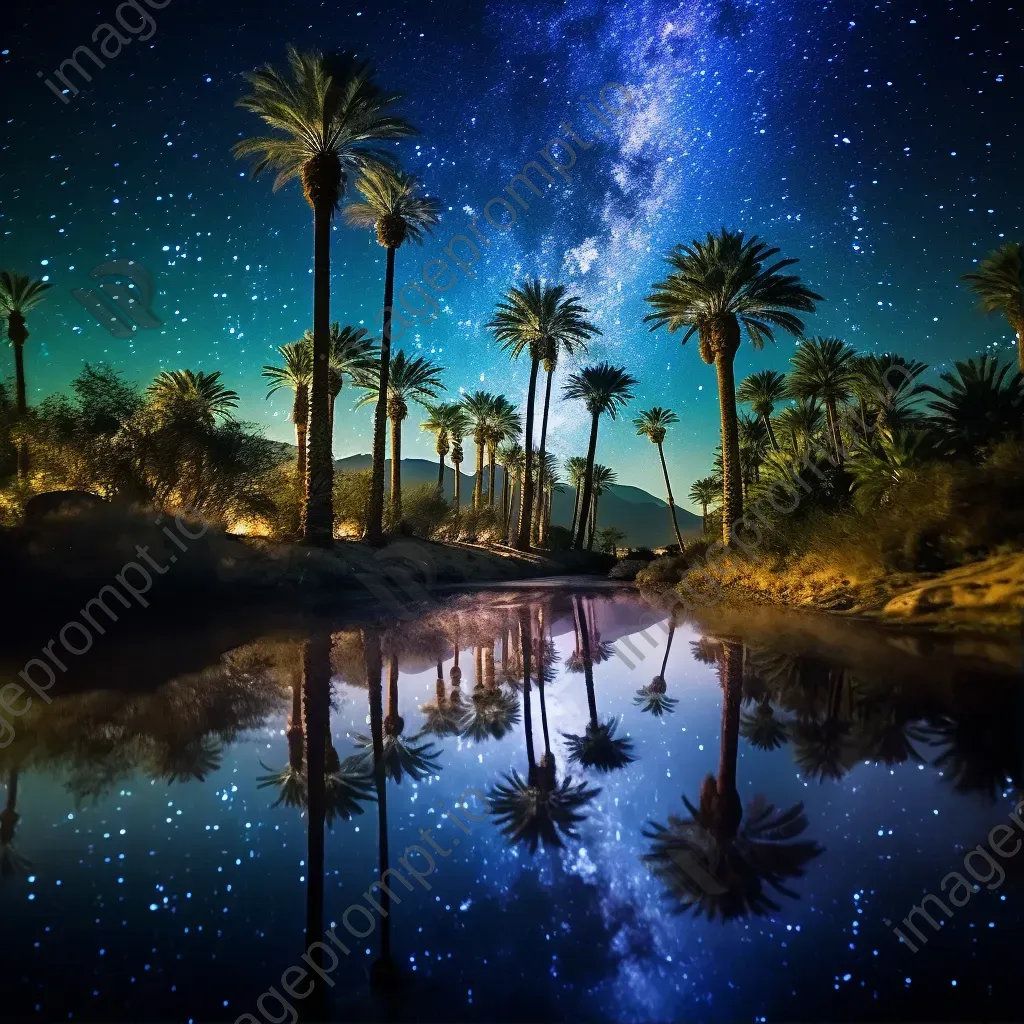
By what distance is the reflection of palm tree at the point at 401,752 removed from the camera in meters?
3.51

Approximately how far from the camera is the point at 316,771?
3.48 metres

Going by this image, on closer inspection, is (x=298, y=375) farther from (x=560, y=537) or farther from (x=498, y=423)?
(x=560, y=537)

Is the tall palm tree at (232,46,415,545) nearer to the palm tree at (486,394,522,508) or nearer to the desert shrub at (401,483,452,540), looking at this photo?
the desert shrub at (401,483,452,540)

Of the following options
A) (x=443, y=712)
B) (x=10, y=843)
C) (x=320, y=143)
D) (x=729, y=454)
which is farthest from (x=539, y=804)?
(x=320, y=143)

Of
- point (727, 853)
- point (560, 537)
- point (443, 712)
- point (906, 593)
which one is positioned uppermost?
point (560, 537)

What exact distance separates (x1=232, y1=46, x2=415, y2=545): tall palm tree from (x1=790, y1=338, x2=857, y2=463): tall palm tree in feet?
107

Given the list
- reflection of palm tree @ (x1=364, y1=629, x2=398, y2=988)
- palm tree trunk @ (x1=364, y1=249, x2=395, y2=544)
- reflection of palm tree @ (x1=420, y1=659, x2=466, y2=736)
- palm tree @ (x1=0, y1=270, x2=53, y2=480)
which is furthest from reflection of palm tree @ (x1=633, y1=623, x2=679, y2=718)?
palm tree @ (x1=0, y1=270, x2=53, y2=480)

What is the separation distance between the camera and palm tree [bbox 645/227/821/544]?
70.6 ft

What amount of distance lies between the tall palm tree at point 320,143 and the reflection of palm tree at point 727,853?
18649 millimetres

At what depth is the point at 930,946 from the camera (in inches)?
74.3

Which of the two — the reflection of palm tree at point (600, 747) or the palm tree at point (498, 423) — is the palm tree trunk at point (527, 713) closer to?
the reflection of palm tree at point (600, 747)

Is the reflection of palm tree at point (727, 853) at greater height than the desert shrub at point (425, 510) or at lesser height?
lesser

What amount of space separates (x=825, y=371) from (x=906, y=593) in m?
35.9

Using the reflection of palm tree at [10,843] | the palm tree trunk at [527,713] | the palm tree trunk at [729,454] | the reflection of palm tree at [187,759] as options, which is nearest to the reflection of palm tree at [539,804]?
the palm tree trunk at [527,713]
